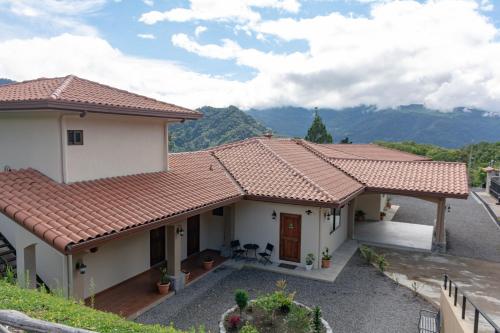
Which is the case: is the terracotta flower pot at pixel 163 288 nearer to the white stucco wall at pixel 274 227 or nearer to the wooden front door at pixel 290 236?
the white stucco wall at pixel 274 227

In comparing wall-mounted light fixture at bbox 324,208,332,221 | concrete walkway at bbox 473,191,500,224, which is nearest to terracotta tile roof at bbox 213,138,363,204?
wall-mounted light fixture at bbox 324,208,332,221

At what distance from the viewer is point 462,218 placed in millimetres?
24078

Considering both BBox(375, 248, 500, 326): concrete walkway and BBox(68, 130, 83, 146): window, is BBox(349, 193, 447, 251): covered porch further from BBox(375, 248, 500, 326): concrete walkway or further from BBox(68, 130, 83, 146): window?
BBox(68, 130, 83, 146): window

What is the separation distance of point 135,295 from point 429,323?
26.3ft

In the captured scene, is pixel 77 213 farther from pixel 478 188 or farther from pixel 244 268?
pixel 478 188

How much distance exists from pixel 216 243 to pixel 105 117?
721cm

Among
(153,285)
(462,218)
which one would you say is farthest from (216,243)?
(462,218)

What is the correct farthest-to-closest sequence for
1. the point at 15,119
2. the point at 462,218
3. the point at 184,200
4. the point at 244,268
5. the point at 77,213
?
the point at 462,218 → the point at 244,268 → the point at 184,200 → the point at 15,119 → the point at 77,213

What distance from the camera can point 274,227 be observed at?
14.4 meters

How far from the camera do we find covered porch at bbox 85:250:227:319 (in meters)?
9.90

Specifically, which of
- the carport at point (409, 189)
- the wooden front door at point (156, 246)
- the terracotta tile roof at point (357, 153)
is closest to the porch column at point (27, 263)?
the wooden front door at point (156, 246)

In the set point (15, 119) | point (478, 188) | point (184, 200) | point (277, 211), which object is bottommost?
point (478, 188)

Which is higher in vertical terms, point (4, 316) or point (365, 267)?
point (4, 316)

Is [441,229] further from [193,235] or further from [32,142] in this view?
[32,142]
